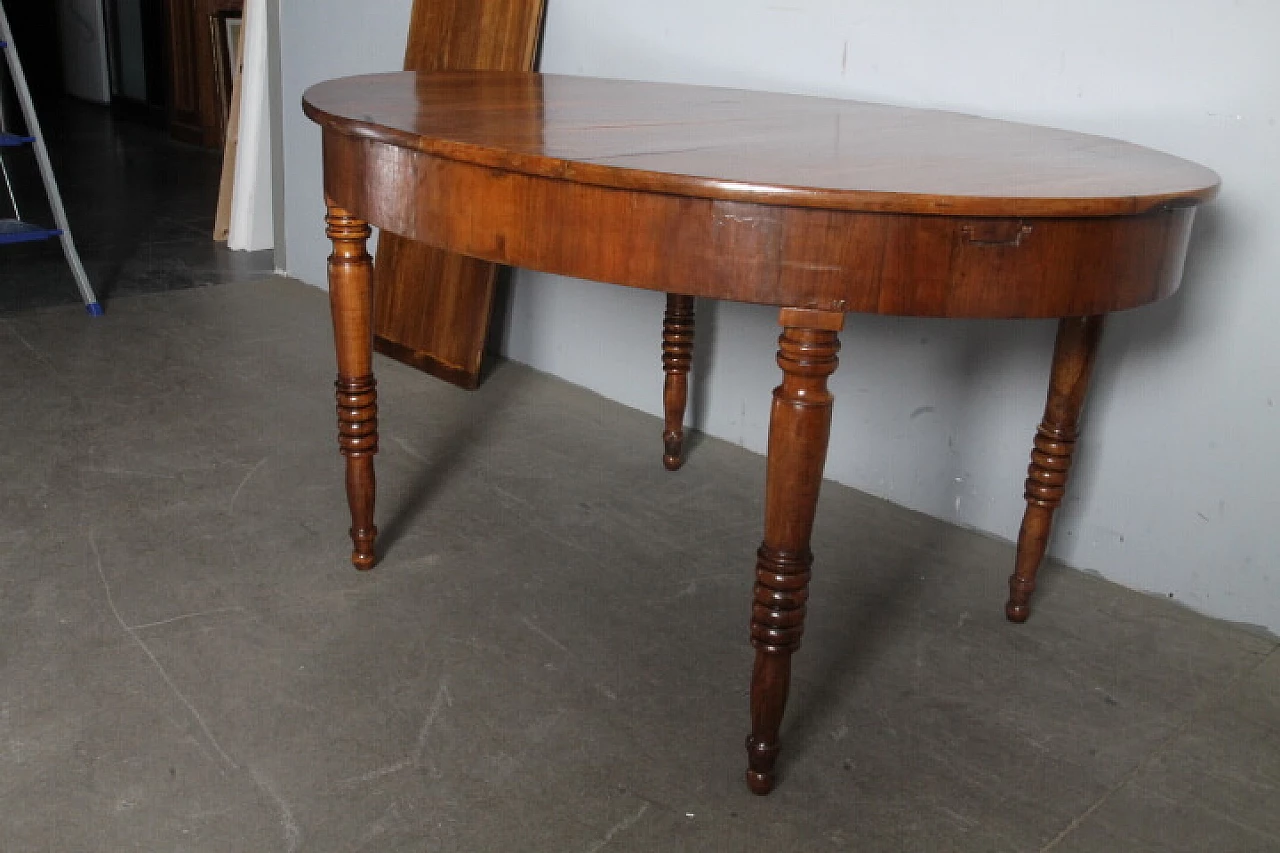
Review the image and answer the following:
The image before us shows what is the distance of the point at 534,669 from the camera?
5.99 feet

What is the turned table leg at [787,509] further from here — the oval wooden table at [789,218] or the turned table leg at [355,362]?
the turned table leg at [355,362]

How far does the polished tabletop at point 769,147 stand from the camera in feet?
4.26

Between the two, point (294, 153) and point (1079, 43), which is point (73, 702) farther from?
point (294, 153)

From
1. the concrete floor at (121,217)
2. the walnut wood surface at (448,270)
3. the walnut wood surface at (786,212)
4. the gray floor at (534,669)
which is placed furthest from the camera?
the concrete floor at (121,217)

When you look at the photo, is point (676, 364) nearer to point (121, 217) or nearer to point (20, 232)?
point (20, 232)

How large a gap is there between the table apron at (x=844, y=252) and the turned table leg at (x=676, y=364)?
1.02 metres

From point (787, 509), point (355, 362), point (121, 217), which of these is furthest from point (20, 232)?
point (787, 509)

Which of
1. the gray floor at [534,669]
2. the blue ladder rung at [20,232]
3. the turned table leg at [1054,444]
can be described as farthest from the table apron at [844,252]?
the blue ladder rung at [20,232]

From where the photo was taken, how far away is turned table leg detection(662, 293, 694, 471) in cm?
249

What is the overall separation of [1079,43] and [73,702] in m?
1.86

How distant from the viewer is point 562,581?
2.10 m

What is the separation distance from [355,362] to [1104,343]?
50.4 inches

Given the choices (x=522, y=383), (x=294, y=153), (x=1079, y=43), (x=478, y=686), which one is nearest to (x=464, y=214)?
(x=478, y=686)

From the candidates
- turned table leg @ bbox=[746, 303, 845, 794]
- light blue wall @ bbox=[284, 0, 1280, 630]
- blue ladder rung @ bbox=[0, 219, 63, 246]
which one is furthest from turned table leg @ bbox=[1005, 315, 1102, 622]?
blue ladder rung @ bbox=[0, 219, 63, 246]
